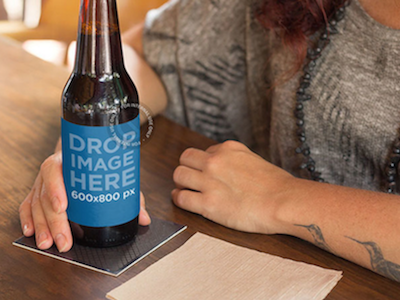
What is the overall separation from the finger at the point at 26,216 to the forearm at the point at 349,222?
1.08 feet

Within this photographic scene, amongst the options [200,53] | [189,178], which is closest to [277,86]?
[200,53]

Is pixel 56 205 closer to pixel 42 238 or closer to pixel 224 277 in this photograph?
pixel 42 238

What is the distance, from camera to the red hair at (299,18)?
38.7 inches

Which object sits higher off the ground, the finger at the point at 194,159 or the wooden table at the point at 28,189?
the finger at the point at 194,159

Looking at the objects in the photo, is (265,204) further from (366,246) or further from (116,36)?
(116,36)

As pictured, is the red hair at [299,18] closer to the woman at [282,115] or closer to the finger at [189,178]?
the woman at [282,115]

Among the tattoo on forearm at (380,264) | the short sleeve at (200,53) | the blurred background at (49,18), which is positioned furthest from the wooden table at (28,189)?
the blurred background at (49,18)

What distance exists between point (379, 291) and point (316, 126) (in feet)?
1.40

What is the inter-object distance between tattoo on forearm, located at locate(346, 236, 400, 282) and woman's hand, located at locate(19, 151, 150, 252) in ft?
0.94

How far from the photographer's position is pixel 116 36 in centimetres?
60

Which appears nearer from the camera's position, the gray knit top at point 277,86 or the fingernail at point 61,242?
the fingernail at point 61,242

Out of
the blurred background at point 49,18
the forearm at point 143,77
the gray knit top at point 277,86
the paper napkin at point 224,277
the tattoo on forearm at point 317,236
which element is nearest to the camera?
the paper napkin at point 224,277

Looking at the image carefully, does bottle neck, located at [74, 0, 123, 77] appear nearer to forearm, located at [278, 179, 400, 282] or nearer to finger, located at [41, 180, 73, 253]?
finger, located at [41, 180, 73, 253]

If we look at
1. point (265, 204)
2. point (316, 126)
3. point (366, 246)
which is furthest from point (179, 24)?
point (366, 246)
